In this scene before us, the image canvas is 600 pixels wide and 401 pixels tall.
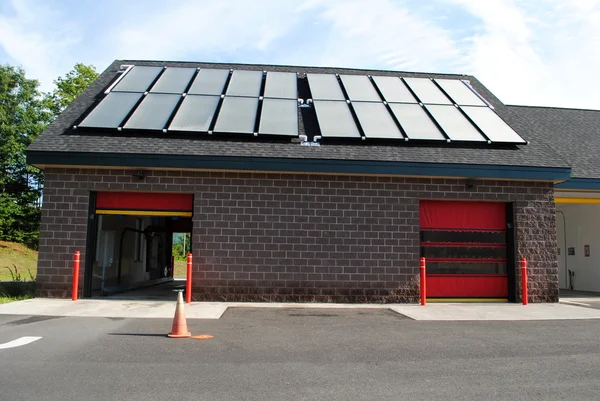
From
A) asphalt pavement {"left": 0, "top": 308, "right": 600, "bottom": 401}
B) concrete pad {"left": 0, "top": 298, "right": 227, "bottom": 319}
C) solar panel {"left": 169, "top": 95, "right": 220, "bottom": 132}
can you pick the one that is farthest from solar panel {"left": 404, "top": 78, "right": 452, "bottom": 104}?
concrete pad {"left": 0, "top": 298, "right": 227, "bottom": 319}

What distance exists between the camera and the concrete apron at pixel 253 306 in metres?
9.66

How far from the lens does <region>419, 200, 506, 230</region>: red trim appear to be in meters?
12.6

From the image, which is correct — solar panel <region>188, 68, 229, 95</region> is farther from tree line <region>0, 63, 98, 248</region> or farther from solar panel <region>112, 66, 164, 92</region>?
tree line <region>0, 63, 98, 248</region>

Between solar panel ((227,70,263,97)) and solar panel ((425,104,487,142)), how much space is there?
5.25 metres

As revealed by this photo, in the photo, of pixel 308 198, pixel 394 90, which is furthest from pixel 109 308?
pixel 394 90

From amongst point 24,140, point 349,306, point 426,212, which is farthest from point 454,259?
point 24,140

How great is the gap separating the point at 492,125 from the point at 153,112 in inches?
369

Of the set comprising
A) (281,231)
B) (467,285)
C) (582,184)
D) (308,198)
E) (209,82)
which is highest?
(209,82)

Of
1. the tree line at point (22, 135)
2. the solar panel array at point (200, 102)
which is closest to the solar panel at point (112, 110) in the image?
the solar panel array at point (200, 102)

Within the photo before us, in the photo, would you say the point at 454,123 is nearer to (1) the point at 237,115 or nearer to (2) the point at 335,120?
(2) the point at 335,120

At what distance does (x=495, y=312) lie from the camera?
10734mm

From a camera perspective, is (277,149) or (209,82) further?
(209,82)

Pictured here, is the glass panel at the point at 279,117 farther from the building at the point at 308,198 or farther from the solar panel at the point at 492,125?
the solar panel at the point at 492,125

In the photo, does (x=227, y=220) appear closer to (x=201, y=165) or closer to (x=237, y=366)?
Result: (x=201, y=165)
